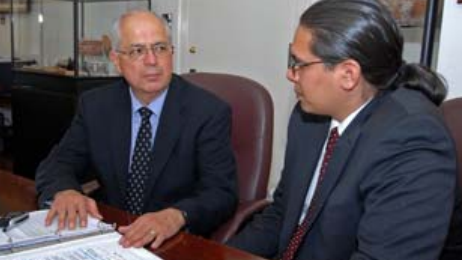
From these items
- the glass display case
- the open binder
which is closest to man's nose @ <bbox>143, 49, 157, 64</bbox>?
the open binder

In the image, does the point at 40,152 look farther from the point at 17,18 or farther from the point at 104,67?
the point at 17,18

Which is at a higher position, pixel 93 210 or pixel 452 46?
pixel 452 46

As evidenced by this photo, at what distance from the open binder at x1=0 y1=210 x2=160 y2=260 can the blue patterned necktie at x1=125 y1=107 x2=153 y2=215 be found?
433 mm

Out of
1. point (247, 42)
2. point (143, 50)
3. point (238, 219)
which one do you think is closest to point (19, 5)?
point (247, 42)

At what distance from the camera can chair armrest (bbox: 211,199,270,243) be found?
5.00ft

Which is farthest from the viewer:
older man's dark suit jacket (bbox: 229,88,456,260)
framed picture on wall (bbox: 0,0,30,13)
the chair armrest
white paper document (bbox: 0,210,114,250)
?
framed picture on wall (bbox: 0,0,30,13)

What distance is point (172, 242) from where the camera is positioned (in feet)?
3.83

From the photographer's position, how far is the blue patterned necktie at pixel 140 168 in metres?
1.67

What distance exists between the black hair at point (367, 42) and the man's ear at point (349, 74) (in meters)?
0.01

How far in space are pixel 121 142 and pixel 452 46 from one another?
1279 mm

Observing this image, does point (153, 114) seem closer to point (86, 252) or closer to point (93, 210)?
point (93, 210)

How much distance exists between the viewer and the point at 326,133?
1338mm

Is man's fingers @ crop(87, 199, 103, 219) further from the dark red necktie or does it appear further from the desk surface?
the dark red necktie

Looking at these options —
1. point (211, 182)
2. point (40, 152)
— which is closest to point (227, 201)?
point (211, 182)
